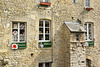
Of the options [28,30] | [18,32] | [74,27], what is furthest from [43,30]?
[74,27]

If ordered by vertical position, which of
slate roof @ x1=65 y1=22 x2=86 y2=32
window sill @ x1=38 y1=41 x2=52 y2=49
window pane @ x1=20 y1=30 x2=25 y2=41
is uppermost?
slate roof @ x1=65 y1=22 x2=86 y2=32

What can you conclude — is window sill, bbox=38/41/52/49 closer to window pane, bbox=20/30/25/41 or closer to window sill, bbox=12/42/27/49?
window sill, bbox=12/42/27/49

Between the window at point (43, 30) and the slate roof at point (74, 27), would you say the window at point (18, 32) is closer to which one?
the window at point (43, 30)

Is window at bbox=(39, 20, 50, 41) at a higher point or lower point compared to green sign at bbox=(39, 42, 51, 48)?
higher

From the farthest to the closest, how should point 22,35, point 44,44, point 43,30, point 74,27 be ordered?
point 74,27, point 43,30, point 44,44, point 22,35

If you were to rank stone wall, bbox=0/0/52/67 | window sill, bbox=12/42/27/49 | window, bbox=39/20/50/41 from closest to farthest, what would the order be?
stone wall, bbox=0/0/52/67 → window sill, bbox=12/42/27/49 → window, bbox=39/20/50/41

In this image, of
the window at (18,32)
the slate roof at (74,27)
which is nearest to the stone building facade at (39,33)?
the window at (18,32)

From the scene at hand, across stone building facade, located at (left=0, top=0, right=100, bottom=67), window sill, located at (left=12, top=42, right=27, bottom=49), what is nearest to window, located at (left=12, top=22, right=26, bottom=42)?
stone building facade, located at (left=0, top=0, right=100, bottom=67)

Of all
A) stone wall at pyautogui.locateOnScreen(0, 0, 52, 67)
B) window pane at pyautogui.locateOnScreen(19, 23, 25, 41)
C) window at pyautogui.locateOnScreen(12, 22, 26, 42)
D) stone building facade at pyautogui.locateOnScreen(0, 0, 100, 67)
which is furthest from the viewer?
window pane at pyautogui.locateOnScreen(19, 23, 25, 41)

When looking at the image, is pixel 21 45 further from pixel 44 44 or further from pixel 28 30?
pixel 44 44

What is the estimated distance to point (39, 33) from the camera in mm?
10141

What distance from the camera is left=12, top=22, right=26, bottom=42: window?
9344mm

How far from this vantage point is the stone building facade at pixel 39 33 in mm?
9016

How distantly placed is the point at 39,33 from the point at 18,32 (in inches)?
57.3
